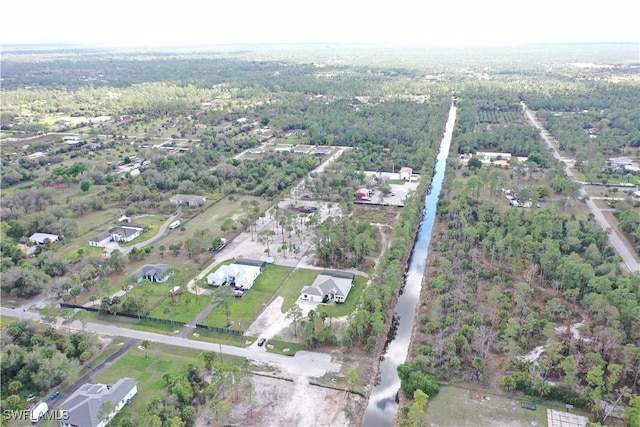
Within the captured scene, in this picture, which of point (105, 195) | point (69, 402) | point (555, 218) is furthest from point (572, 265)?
point (105, 195)

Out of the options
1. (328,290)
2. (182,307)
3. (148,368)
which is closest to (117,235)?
(182,307)

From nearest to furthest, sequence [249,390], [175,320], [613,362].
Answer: [249,390], [613,362], [175,320]

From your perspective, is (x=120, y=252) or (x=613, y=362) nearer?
(x=613, y=362)

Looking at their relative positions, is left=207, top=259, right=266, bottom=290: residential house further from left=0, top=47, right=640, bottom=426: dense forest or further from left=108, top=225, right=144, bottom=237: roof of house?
left=108, top=225, right=144, bottom=237: roof of house

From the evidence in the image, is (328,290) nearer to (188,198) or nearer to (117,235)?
(117,235)

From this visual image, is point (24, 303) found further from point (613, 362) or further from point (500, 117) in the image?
point (500, 117)

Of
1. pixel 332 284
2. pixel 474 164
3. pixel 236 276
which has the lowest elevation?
pixel 236 276
